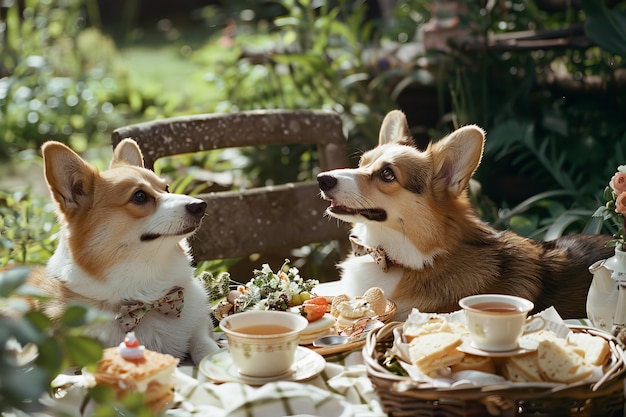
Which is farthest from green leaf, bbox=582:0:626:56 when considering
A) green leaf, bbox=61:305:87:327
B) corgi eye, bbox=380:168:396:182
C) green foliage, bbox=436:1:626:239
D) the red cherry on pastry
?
green leaf, bbox=61:305:87:327

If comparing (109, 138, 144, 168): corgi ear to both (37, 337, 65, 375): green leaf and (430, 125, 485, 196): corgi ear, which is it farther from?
(37, 337, 65, 375): green leaf

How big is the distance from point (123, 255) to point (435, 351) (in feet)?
3.04

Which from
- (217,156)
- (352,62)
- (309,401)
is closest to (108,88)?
(217,156)

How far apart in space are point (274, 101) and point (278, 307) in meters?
3.12

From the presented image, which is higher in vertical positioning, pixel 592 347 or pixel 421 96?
pixel 592 347

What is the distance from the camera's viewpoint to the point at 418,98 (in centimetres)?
532

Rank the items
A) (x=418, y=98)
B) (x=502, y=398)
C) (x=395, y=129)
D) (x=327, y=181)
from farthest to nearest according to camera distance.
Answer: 1. (x=418, y=98)
2. (x=395, y=129)
3. (x=327, y=181)
4. (x=502, y=398)

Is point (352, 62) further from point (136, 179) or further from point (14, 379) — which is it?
point (14, 379)

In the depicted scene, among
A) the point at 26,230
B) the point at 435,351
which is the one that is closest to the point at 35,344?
the point at 435,351

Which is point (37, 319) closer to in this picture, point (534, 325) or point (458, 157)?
point (534, 325)

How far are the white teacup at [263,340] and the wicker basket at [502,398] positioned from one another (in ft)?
0.85

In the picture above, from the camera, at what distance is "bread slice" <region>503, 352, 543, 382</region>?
5.73 ft

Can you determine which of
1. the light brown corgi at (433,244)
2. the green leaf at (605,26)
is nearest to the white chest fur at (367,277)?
the light brown corgi at (433,244)

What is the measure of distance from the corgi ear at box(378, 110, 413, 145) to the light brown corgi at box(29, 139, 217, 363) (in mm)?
900
